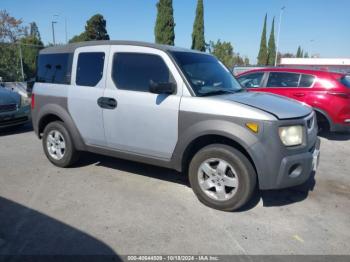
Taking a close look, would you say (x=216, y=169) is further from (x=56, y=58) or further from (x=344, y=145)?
(x=344, y=145)

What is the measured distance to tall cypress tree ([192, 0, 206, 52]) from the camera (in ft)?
106

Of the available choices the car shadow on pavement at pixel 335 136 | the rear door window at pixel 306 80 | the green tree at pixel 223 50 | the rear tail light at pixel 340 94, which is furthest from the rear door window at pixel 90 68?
the green tree at pixel 223 50

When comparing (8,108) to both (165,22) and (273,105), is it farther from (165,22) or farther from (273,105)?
(165,22)

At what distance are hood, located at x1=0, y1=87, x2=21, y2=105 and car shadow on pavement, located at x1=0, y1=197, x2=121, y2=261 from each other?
→ 15.9 feet

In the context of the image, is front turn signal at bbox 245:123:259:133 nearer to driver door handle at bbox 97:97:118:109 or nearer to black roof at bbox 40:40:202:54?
black roof at bbox 40:40:202:54

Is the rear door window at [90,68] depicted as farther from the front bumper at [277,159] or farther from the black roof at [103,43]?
the front bumper at [277,159]

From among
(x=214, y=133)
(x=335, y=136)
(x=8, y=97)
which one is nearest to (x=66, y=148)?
(x=214, y=133)

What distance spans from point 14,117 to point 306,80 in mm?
7116

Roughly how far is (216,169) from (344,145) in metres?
4.73

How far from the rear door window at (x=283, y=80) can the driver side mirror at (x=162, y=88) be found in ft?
14.9

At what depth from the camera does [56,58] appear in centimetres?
508

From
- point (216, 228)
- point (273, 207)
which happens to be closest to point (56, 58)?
point (216, 228)

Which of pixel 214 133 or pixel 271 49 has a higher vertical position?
pixel 271 49

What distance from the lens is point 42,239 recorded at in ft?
10.1
